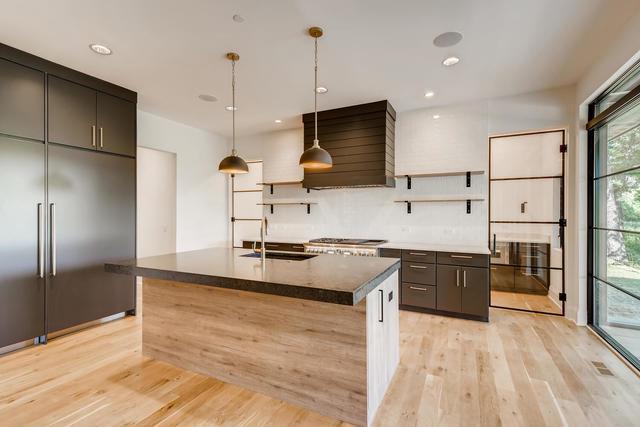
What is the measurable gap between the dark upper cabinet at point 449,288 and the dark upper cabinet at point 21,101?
15.2 feet

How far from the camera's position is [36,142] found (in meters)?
2.92

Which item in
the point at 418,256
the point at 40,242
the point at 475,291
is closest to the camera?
the point at 40,242

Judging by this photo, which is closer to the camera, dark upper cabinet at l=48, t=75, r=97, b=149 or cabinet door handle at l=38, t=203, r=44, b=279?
cabinet door handle at l=38, t=203, r=44, b=279

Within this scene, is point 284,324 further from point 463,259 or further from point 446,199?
point 446,199

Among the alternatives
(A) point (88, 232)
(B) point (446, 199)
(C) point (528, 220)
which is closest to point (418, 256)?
(B) point (446, 199)

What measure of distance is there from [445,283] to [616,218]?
177 cm

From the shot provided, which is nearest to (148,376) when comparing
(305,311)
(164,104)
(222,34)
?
(305,311)

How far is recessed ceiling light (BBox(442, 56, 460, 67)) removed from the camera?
117 inches

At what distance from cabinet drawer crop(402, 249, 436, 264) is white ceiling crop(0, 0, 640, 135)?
2.04 meters

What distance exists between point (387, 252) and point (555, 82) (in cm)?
284

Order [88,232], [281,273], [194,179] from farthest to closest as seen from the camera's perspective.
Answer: [194,179] < [88,232] < [281,273]

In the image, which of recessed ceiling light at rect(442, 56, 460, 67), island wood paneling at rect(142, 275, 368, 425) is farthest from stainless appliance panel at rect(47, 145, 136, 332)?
recessed ceiling light at rect(442, 56, 460, 67)

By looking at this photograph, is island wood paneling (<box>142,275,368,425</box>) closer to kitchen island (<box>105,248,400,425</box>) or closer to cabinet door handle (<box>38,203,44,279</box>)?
kitchen island (<box>105,248,400,425</box>)

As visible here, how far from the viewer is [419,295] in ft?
13.1
